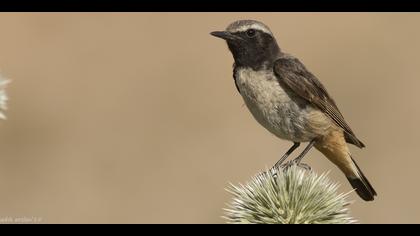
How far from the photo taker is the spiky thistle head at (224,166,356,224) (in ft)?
13.0

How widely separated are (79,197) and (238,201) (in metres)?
7.35

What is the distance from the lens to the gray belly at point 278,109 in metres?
6.34

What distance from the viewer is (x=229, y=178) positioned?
11508 mm

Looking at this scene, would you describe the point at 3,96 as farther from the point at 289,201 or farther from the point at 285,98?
the point at 285,98

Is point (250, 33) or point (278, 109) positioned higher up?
point (250, 33)

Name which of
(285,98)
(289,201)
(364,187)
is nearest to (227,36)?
(285,98)

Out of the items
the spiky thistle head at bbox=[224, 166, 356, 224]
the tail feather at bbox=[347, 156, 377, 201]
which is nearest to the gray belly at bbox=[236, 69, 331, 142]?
the tail feather at bbox=[347, 156, 377, 201]

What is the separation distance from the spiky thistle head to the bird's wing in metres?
2.15

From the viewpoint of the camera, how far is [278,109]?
6348mm

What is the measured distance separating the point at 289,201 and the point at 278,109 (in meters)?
2.35

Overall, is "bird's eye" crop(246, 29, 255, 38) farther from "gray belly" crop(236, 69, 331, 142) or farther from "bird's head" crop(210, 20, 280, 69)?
"gray belly" crop(236, 69, 331, 142)

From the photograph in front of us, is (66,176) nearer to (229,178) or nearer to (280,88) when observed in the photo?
(229,178)

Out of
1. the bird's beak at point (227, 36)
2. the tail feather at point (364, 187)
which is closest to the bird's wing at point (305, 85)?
the tail feather at point (364, 187)

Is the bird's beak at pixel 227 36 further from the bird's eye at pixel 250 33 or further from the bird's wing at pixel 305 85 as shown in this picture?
the bird's wing at pixel 305 85
